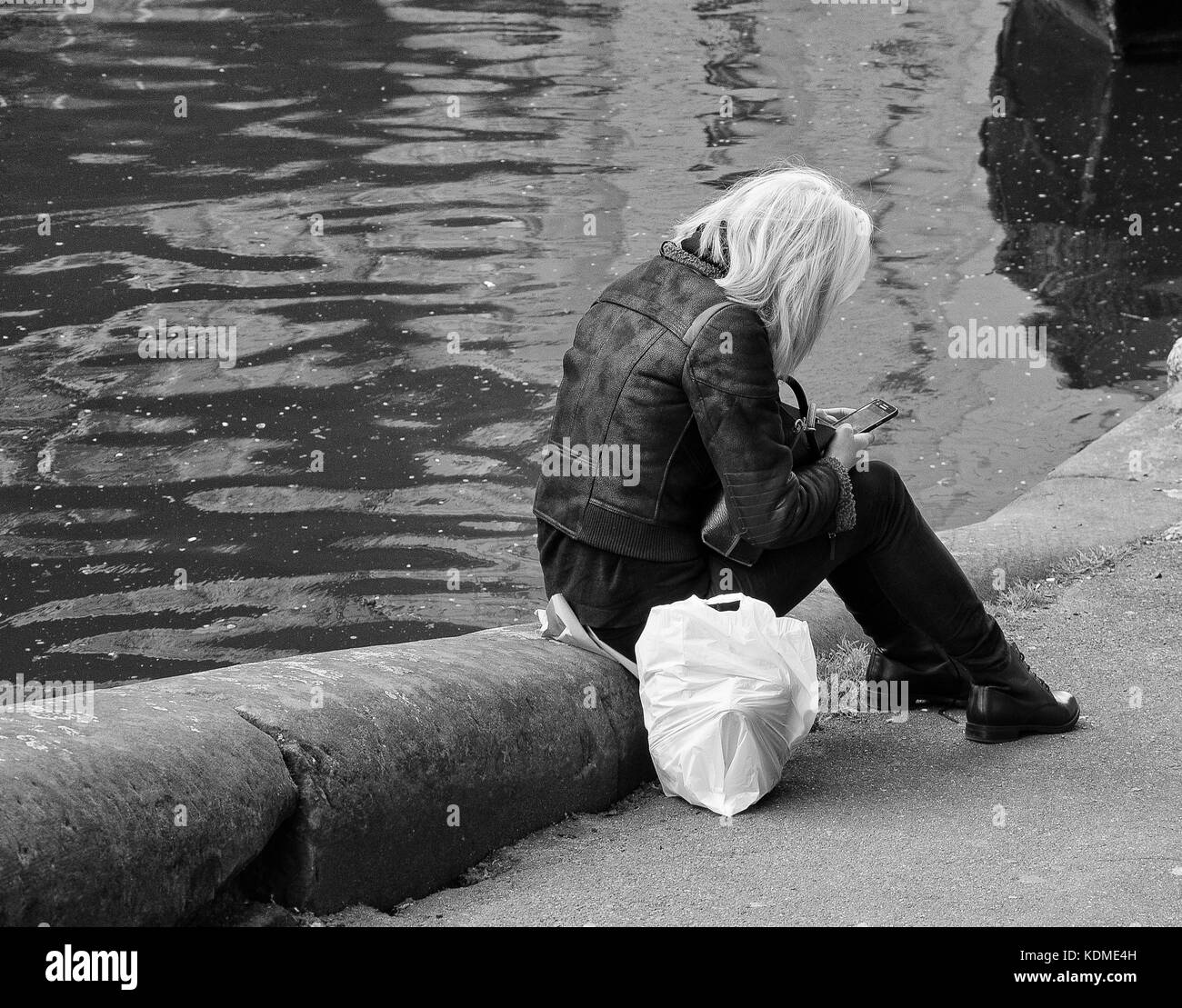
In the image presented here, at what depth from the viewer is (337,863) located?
114 inches

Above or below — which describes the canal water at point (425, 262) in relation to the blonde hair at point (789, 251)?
below

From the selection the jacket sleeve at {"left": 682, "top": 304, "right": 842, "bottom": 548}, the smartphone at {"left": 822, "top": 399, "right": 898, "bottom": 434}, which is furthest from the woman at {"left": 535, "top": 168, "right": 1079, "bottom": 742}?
the smartphone at {"left": 822, "top": 399, "right": 898, "bottom": 434}

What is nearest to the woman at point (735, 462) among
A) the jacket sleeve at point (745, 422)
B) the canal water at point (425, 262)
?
the jacket sleeve at point (745, 422)

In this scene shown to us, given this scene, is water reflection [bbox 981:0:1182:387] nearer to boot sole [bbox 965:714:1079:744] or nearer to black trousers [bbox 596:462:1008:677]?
boot sole [bbox 965:714:1079:744]

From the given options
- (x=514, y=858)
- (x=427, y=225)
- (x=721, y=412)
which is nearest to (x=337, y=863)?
(x=514, y=858)

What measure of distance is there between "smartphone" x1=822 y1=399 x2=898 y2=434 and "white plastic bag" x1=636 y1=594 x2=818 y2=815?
2.14 ft

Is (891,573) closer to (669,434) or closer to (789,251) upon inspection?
(669,434)

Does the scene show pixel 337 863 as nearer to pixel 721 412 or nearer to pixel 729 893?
pixel 729 893

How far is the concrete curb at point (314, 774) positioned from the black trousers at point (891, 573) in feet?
1.07

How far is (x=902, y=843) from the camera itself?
3242 millimetres

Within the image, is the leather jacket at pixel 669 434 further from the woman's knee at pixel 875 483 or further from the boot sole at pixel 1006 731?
the boot sole at pixel 1006 731

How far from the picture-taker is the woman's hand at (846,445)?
3.62 m

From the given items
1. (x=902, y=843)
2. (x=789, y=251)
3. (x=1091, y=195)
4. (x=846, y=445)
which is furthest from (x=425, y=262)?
(x=902, y=843)

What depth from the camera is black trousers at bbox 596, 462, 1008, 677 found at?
11.9 feet
